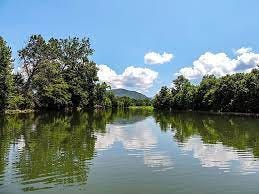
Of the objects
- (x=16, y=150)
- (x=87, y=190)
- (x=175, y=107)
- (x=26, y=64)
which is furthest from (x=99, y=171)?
(x=175, y=107)

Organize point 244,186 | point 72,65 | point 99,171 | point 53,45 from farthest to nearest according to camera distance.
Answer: point 72,65 < point 53,45 < point 99,171 < point 244,186

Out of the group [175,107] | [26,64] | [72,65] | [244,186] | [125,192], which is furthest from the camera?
[175,107]

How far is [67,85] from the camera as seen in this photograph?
105 metres

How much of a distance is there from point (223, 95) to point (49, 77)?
4550 cm

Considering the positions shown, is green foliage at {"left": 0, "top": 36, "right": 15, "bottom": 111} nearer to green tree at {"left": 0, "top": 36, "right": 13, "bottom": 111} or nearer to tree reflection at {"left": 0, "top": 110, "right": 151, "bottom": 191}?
green tree at {"left": 0, "top": 36, "right": 13, "bottom": 111}

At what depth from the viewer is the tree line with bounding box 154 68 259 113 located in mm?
97062

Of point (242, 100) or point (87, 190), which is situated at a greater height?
point (242, 100)

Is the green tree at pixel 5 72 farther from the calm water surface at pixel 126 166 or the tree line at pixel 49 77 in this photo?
the calm water surface at pixel 126 166

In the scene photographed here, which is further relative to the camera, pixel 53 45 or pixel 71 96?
pixel 71 96

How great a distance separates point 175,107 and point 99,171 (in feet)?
476

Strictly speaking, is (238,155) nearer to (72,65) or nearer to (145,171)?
(145,171)

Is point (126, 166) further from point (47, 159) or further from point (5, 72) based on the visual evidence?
point (5, 72)

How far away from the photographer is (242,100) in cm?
10150

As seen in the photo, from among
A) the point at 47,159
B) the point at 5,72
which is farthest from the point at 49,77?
the point at 47,159
